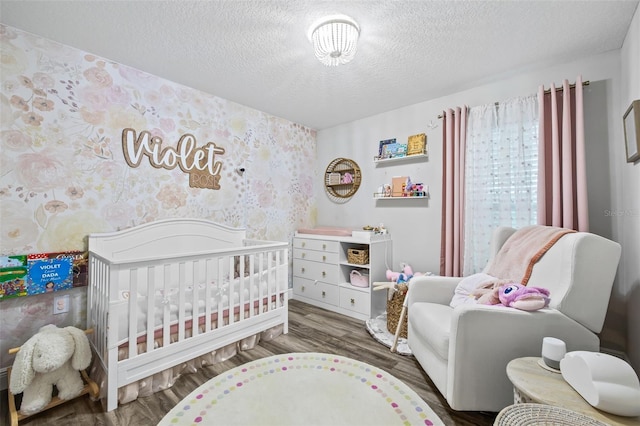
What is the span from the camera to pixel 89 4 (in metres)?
1.61

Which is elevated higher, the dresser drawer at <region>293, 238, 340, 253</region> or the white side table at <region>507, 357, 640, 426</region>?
the dresser drawer at <region>293, 238, 340, 253</region>

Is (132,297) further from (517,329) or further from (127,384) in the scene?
(517,329)

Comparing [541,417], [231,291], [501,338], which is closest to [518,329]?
[501,338]

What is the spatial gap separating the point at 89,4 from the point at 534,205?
3.33 metres

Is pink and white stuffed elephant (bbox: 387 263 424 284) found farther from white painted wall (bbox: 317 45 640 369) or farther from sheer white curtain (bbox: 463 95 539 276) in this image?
sheer white curtain (bbox: 463 95 539 276)

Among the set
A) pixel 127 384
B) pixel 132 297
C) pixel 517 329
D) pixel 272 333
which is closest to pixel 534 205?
pixel 517 329

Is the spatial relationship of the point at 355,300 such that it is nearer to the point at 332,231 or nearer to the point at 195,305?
the point at 332,231

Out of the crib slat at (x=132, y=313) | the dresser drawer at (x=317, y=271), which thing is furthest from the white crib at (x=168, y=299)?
the dresser drawer at (x=317, y=271)

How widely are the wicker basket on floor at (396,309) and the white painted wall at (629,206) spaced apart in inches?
54.5

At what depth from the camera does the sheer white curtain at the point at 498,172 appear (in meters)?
2.26

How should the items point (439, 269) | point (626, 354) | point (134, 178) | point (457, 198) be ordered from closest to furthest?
point (626, 354), point (134, 178), point (457, 198), point (439, 269)

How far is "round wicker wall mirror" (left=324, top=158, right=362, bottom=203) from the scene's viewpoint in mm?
3529

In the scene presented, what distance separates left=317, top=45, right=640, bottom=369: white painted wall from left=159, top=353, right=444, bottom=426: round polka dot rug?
1458mm

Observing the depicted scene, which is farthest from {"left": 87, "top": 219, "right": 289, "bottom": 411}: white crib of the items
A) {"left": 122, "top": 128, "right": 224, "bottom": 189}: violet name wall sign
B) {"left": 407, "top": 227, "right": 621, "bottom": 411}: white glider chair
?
{"left": 407, "top": 227, "right": 621, "bottom": 411}: white glider chair
